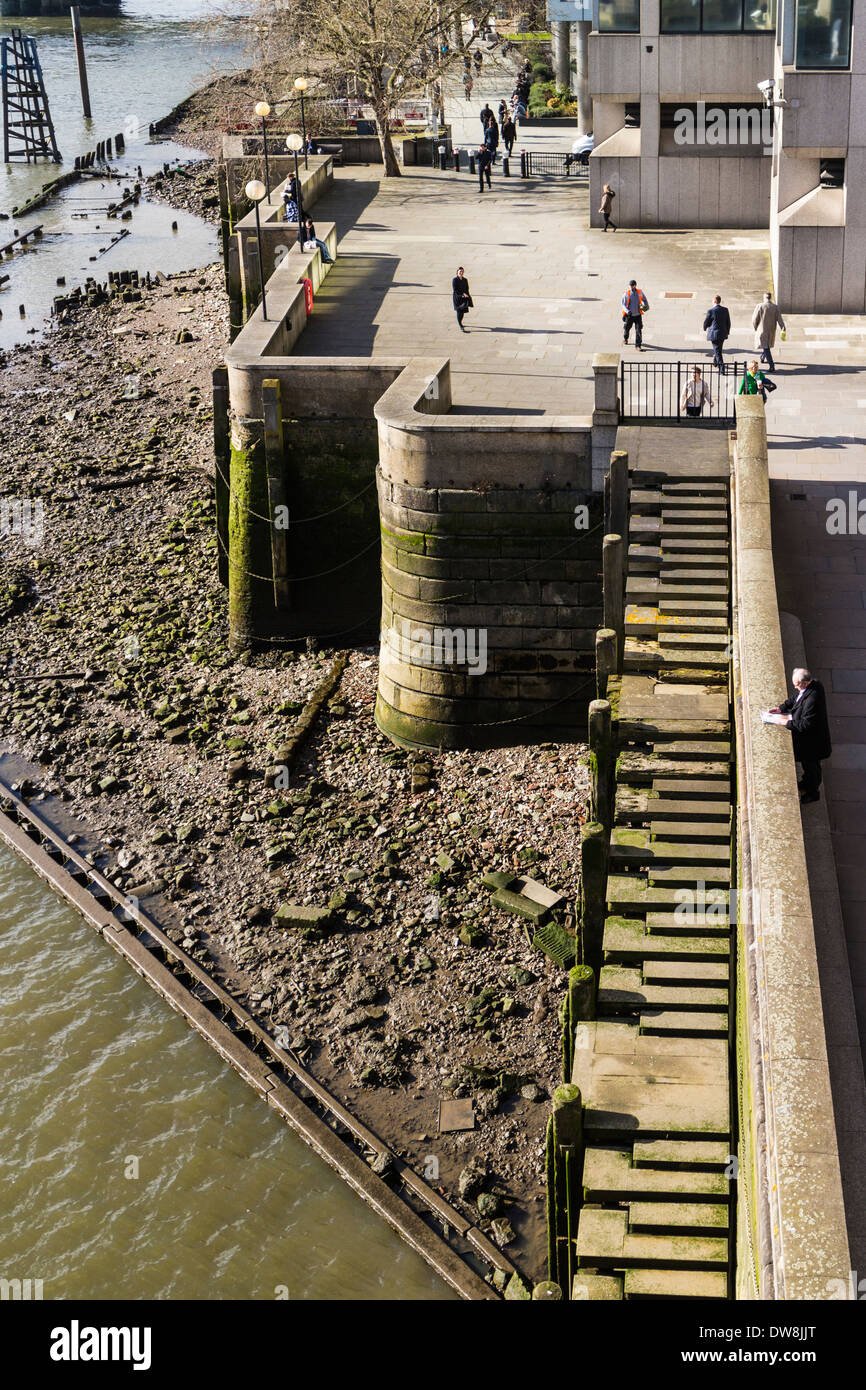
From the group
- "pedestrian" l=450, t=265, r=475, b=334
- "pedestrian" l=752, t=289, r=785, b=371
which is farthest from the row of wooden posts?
"pedestrian" l=450, t=265, r=475, b=334

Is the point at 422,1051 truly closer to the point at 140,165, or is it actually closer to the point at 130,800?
the point at 130,800

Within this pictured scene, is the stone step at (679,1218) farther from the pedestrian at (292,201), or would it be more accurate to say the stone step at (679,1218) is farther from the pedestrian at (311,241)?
the pedestrian at (311,241)

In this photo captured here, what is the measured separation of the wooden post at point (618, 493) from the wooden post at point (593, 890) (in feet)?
22.9

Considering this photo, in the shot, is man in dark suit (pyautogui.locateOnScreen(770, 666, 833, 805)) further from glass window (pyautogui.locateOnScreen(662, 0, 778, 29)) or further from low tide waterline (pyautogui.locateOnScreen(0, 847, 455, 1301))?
glass window (pyautogui.locateOnScreen(662, 0, 778, 29))

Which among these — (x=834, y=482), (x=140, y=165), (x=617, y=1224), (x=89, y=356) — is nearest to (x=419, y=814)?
(x=834, y=482)

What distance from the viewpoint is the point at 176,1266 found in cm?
1709

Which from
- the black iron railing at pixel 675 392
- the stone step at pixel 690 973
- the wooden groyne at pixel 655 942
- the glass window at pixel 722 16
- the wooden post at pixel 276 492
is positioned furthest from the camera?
the glass window at pixel 722 16

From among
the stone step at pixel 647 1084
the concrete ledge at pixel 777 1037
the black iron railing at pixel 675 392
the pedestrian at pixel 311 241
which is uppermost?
the pedestrian at pixel 311 241

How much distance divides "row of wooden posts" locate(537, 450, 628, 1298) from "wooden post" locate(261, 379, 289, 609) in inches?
253

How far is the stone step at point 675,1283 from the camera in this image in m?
13.1

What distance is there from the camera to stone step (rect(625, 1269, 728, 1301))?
42.9 feet

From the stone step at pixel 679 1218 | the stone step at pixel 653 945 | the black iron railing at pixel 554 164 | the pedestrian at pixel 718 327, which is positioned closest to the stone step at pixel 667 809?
the stone step at pixel 653 945

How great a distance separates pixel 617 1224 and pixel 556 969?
6.33m
